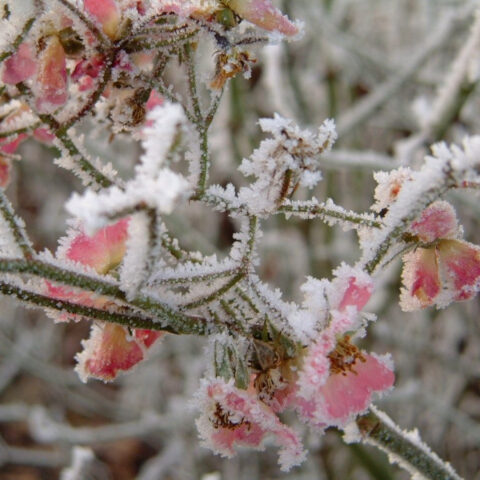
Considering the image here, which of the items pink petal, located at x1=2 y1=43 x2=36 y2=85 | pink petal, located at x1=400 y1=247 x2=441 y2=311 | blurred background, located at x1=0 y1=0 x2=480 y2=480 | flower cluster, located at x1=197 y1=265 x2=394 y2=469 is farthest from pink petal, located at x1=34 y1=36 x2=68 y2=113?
blurred background, located at x1=0 y1=0 x2=480 y2=480

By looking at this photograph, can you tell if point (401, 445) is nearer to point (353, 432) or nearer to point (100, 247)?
point (353, 432)

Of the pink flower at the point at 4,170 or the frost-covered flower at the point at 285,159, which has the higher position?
the pink flower at the point at 4,170

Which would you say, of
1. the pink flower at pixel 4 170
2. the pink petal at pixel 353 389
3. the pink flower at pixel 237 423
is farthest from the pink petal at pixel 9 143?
the pink petal at pixel 353 389

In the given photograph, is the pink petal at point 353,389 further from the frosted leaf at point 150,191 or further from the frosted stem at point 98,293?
the frosted leaf at point 150,191

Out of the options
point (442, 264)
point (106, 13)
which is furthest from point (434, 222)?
point (106, 13)

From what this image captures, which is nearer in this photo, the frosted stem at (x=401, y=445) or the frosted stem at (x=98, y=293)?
the frosted stem at (x=98, y=293)

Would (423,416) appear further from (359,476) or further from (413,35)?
(413,35)
